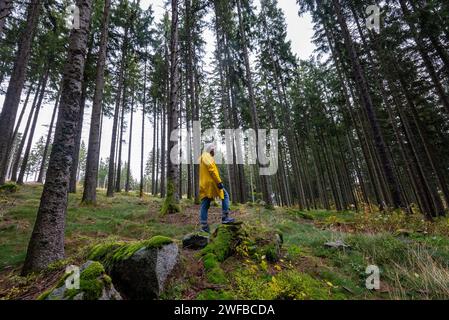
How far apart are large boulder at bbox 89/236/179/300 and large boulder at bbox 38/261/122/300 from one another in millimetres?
517

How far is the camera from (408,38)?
12.8 m

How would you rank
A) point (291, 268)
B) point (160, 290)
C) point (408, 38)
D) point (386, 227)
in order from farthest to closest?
point (408, 38), point (386, 227), point (291, 268), point (160, 290)

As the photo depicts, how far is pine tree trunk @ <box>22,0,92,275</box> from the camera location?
13.0ft

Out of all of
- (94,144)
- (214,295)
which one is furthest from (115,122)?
(214,295)

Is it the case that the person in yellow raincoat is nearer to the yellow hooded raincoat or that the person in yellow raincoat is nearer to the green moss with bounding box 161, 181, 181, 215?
the yellow hooded raincoat

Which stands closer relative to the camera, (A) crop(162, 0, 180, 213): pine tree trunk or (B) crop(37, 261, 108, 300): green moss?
(B) crop(37, 261, 108, 300): green moss

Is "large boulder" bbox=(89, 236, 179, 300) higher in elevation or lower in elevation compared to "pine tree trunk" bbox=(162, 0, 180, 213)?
lower

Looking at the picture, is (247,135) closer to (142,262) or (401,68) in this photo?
(401,68)

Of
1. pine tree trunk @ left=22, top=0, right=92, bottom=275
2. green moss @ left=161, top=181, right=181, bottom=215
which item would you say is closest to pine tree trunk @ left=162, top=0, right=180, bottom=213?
green moss @ left=161, top=181, right=181, bottom=215

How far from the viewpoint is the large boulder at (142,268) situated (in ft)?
10.2

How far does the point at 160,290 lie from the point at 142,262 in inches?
18.1

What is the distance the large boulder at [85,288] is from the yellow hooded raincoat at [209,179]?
3.26 meters

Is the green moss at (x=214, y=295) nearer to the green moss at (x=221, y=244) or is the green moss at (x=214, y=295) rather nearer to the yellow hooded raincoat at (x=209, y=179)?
the green moss at (x=221, y=244)
